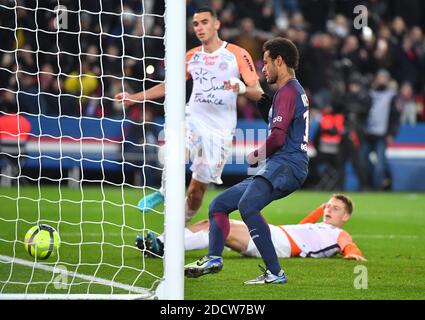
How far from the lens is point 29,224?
10062 mm

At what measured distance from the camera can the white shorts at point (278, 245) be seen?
8.25 meters

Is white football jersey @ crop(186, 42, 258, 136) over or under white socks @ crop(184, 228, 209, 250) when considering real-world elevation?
over

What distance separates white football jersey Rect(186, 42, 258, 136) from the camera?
8.69 m

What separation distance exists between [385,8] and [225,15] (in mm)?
3848

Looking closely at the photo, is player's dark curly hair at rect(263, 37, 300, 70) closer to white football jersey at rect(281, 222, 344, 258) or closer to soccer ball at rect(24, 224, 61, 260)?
white football jersey at rect(281, 222, 344, 258)

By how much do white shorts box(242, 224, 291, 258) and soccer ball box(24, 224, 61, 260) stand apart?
6.11ft

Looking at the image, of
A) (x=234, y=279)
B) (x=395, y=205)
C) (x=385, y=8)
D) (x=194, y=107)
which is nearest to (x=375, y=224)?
(x=395, y=205)

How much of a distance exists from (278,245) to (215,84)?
164 cm

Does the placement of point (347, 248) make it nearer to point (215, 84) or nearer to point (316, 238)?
point (316, 238)

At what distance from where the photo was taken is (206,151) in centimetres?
889

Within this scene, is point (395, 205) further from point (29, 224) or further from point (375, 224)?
point (29, 224)
